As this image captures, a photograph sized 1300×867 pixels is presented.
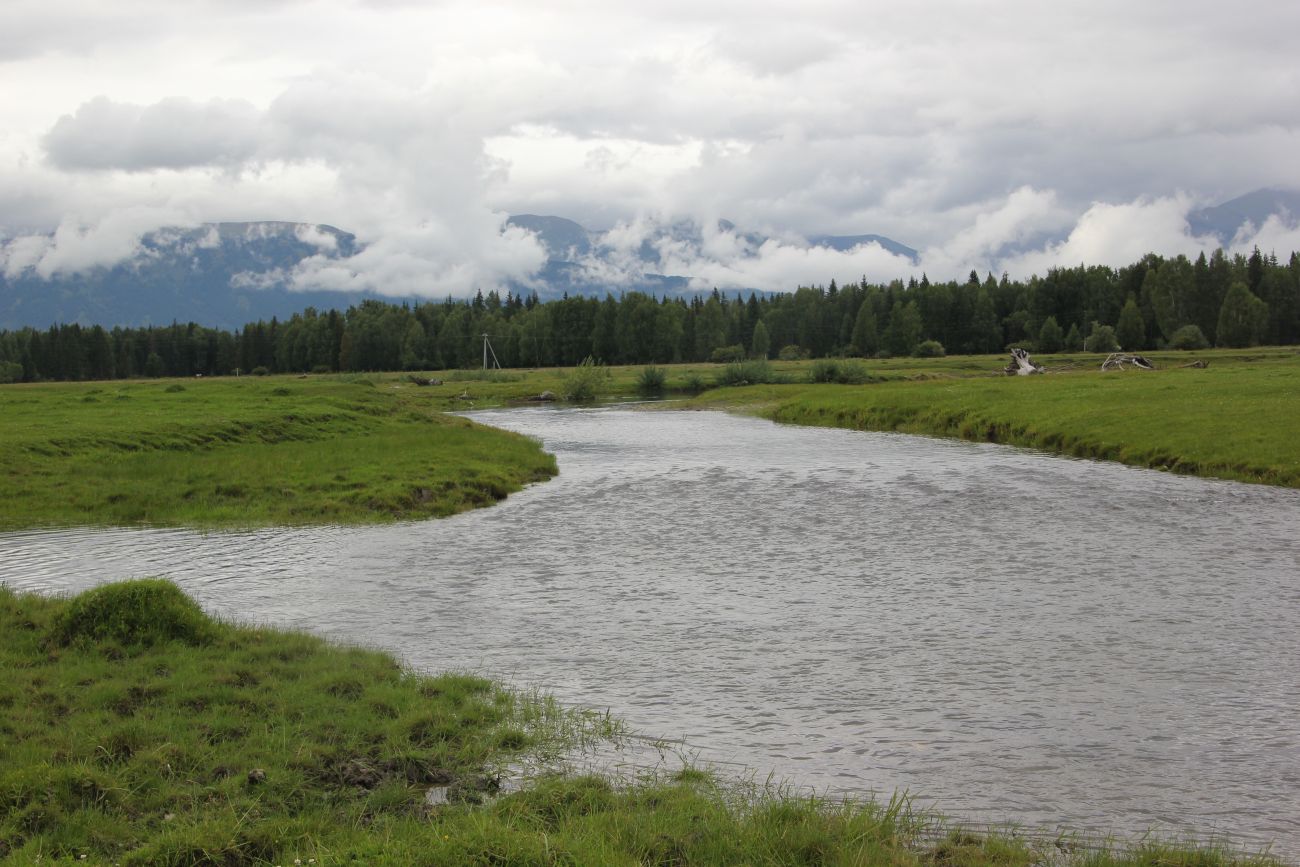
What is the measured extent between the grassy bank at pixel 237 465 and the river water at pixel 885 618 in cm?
244

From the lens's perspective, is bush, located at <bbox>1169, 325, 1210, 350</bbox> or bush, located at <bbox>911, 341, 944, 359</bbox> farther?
bush, located at <bbox>911, 341, 944, 359</bbox>

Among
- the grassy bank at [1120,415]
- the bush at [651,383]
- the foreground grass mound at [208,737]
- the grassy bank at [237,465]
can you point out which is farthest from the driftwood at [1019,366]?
the foreground grass mound at [208,737]

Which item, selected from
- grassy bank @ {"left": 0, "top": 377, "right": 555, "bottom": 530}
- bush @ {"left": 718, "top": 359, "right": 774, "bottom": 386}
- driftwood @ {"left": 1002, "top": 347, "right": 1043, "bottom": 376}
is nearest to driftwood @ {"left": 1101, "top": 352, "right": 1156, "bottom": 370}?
driftwood @ {"left": 1002, "top": 347, "right": 1043, "bottom": 376}

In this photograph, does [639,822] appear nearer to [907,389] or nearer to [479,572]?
[479,572]

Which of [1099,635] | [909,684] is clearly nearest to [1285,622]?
[1099,635]

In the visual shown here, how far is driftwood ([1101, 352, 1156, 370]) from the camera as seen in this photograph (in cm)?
9426

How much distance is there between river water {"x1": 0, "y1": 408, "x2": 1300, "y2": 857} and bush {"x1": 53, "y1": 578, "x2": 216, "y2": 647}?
2565 millimetres

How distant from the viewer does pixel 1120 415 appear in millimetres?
51875

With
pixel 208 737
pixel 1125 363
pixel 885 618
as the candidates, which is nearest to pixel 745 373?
pixel 1125 363

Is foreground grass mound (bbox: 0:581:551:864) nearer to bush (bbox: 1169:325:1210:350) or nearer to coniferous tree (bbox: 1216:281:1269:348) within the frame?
bush (bbox: 1169:325:1210:350)

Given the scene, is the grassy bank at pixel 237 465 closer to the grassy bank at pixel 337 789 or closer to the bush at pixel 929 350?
the grassy bank at pixel 337 789

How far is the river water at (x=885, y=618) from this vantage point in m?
11.6

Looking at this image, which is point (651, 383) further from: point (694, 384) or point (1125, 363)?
point (1125, 363)

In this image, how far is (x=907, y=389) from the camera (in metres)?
81.2
